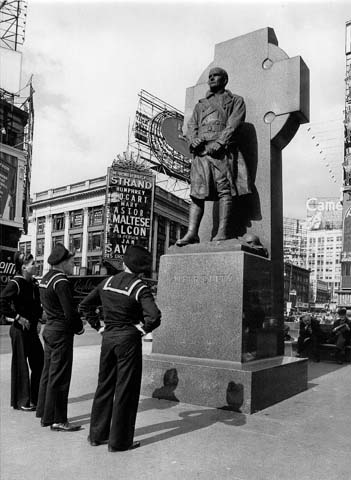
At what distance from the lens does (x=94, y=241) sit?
2997 inches

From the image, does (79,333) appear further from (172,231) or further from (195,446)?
(172,231)

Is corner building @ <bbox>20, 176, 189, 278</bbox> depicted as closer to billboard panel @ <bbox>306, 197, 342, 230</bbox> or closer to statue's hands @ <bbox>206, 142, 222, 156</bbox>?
statue's hands @ <bbox>206, 142, 222, 156</bbox>

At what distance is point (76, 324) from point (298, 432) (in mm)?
2461

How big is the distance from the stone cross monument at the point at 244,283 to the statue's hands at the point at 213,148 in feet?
2.53

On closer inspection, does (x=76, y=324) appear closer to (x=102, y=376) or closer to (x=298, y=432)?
(x=102, y=376)

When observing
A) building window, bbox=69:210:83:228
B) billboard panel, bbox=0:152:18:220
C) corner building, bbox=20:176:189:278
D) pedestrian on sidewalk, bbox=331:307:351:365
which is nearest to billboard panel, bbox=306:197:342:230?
corner building, bbox=20:176:189:278

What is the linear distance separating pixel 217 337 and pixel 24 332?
2.34 meters

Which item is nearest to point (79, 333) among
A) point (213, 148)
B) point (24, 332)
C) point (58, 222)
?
point (24, 332)

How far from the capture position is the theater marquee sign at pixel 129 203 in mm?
48188

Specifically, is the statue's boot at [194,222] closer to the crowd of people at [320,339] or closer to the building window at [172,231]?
the crowd of people at [320,339]

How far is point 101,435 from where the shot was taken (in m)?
4.34

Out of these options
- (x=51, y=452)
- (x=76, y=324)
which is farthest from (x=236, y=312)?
(x=51, y=452)

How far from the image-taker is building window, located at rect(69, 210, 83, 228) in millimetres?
79375

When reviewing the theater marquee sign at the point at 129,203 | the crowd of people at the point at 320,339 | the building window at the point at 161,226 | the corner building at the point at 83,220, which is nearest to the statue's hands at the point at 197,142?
the crowd of people at the point at 320,339
